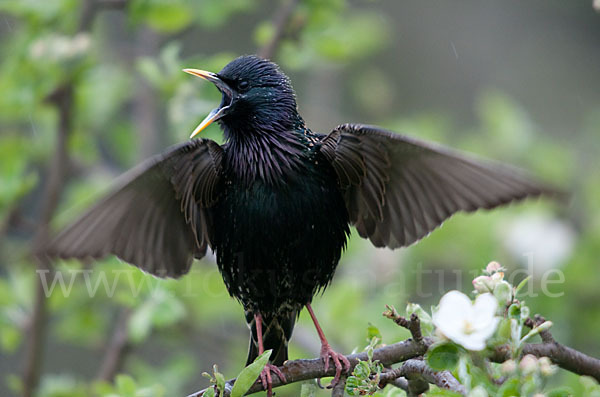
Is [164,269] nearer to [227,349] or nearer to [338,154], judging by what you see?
[338,154]

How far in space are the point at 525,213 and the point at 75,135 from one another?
97.9 inches

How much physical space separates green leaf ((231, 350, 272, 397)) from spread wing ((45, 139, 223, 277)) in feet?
2.51

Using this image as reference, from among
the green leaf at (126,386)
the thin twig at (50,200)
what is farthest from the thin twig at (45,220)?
the green leaf at (126,386)

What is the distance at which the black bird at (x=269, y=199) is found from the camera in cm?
276

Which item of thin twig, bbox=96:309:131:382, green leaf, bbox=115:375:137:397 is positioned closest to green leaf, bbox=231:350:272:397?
green leaf, bbox=115:375:137:397

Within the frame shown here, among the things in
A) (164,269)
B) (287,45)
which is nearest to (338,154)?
(164,269)

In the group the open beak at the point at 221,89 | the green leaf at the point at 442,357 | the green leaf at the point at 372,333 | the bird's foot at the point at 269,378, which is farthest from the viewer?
the open beak at the point at 221,89

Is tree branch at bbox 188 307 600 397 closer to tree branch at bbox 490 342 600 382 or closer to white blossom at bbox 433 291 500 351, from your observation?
tree branch at bbox 490 342 600 382

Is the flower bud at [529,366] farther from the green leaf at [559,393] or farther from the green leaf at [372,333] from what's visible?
the green leaf at [372,333]

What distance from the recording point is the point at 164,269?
2984 mm

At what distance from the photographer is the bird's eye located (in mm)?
3014

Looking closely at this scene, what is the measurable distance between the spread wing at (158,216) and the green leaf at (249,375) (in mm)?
764

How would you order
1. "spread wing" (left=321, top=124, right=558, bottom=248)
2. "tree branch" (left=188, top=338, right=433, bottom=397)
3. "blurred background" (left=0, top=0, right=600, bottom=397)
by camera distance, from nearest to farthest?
1. "tree branch" (left=188, top=338, right=433, bottom=397)
2. "spread wing" (left=321, top=124, right=558, bottom=248)
3. "blurred background" (left=0, top=0, right=600, bottom=397)

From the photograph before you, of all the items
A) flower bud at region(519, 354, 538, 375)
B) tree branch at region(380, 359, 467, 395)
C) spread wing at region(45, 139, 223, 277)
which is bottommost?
flower bud at region(519, 354, 538, 375)
